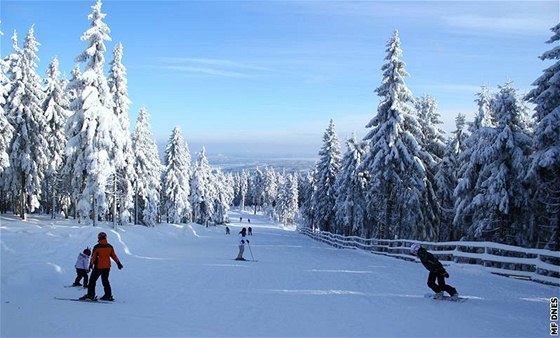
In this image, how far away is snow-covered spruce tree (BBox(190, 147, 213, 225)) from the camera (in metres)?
76.1

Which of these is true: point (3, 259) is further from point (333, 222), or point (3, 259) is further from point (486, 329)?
point (333, 222)

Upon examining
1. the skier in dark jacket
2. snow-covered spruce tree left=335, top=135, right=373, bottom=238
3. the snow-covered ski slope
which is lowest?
the snow-covered ski slope

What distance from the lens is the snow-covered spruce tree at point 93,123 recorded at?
29562 mm

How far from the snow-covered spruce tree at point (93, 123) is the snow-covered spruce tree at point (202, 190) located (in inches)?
1776

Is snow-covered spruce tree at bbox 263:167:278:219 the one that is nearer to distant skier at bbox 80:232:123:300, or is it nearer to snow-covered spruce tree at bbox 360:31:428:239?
snow-covered spruce tree at bbox 360:31:428:239

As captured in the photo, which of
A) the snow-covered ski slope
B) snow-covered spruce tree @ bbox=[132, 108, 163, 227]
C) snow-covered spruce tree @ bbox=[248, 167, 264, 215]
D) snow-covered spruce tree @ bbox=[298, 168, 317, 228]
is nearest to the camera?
the snow-covered ski slope

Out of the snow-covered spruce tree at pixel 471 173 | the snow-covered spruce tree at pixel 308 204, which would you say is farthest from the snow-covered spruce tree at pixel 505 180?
the snow-covered spruce tree at pixel 308 204

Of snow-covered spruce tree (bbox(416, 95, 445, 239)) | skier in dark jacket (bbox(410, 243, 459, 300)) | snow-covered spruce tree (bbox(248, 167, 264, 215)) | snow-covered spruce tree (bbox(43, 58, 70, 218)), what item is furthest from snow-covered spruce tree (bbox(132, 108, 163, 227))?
snow-covered spruce tree (bbox(248, 167, 264, 215))

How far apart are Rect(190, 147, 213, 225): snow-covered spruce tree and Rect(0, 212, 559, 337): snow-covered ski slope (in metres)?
57.1

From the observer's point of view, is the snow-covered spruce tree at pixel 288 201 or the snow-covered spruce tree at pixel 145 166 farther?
the snow-covered spruce tree at pixel 288 201

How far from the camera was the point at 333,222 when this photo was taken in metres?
54.4

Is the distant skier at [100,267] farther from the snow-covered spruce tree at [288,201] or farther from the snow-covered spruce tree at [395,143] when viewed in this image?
the snow-covered spruce tree at [288,201]

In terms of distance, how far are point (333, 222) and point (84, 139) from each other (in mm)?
32774

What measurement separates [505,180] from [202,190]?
197ft
